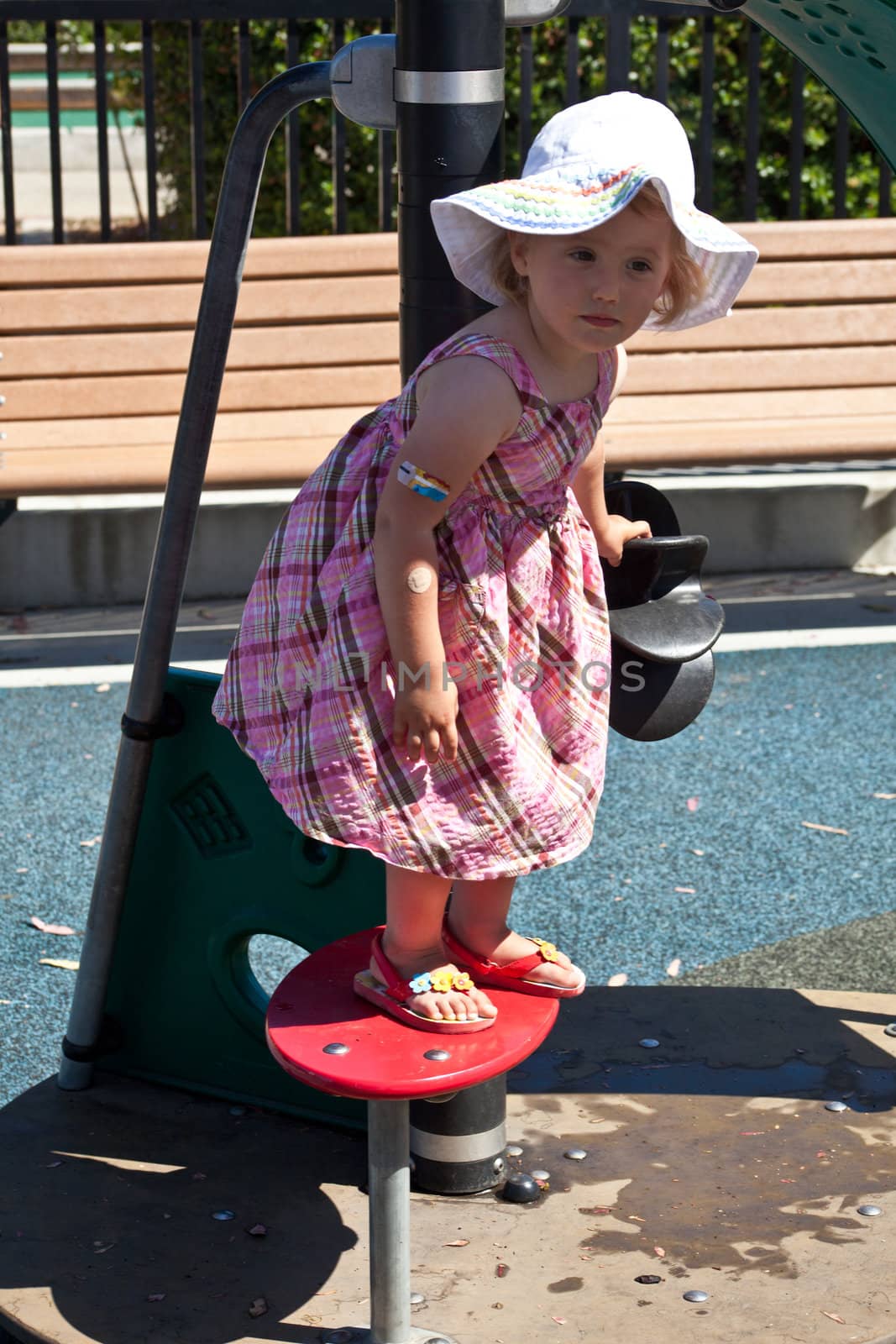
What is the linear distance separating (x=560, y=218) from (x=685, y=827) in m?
2.30

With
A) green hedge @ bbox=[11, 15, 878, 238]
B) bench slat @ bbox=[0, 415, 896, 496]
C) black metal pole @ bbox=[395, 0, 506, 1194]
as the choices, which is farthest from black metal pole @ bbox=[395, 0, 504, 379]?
green hedge @ bbox=[11, 15, 878, 238]

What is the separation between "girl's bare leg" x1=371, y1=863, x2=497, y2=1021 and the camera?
2160 millimetres

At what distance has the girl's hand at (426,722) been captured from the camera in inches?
80.2

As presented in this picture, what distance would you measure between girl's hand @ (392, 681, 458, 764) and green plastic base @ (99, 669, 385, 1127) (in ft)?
1.77

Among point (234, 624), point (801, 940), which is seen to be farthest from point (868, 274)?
point (801, 940)

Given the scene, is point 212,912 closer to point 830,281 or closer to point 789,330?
point 789,330

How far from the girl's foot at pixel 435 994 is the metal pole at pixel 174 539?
0.65 metres

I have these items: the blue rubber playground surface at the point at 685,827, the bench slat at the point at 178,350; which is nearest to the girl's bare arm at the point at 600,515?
the blue rubber playground surface at the point at 685,827

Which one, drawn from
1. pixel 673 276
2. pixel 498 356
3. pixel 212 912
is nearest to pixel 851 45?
pixel 673 276

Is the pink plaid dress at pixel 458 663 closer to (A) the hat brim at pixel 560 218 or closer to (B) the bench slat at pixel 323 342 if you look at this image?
(A) the hat brim at pixel 560 218

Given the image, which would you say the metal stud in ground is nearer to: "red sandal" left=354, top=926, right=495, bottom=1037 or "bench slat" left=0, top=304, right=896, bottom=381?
"red sandal" left=354, top=926, right=495, bottom=1037

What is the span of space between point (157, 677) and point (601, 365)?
2.88 feet

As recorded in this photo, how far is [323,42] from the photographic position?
8.51 meters

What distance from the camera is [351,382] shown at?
18.2ft
